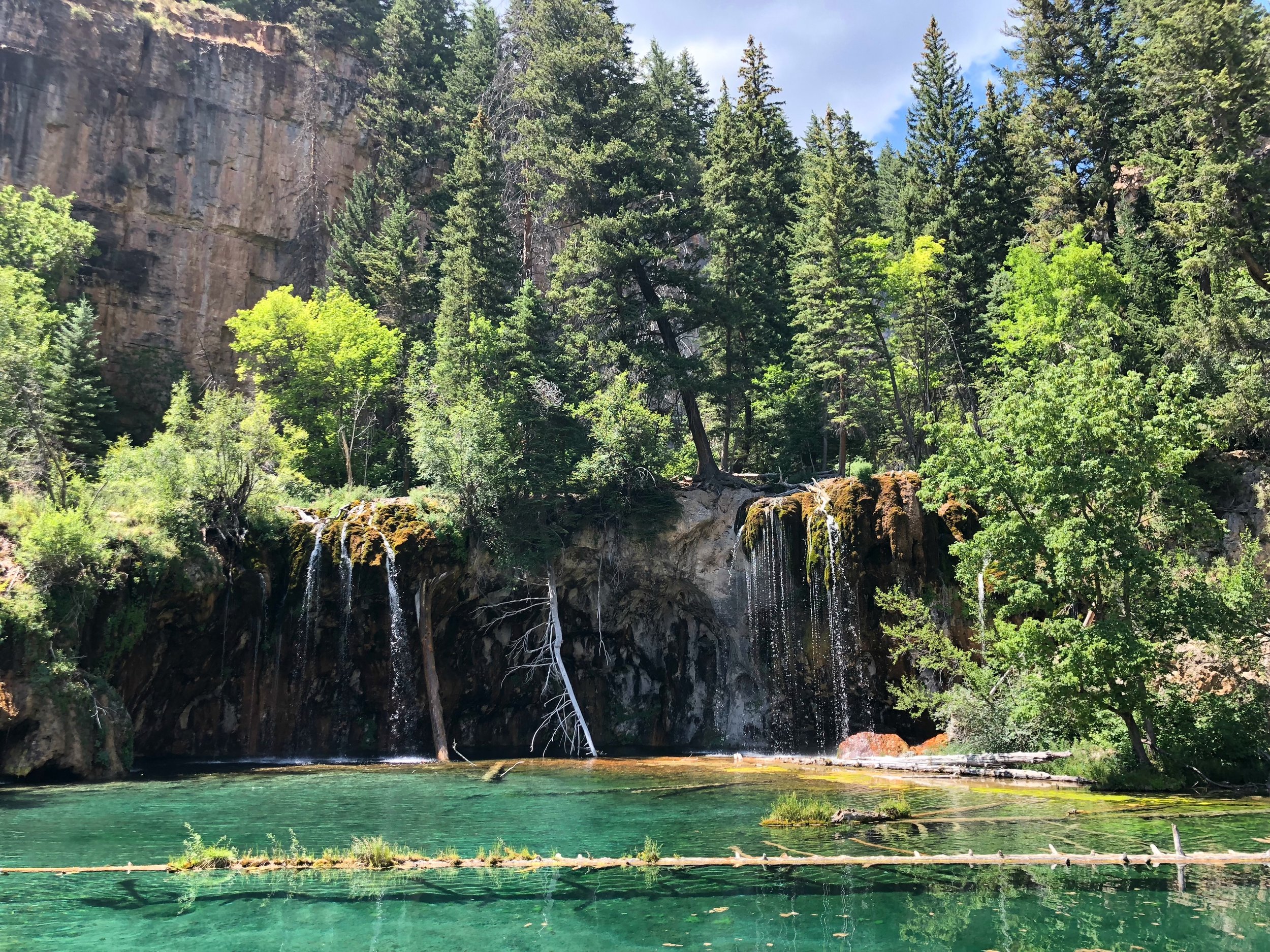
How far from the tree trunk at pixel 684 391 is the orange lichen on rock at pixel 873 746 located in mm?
10108

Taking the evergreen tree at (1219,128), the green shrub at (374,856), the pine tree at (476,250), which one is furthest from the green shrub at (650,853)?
the evergreen tree at (1219,128)

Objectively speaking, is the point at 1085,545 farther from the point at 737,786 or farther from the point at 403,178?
the point at 403,178

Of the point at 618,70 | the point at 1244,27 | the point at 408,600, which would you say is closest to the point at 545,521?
the point at 408,600

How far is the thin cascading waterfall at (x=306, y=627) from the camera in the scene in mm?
27578

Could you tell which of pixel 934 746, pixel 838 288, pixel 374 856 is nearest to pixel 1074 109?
pixel 838 288

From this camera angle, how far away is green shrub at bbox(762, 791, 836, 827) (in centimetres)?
1395

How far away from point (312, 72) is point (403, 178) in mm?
10829

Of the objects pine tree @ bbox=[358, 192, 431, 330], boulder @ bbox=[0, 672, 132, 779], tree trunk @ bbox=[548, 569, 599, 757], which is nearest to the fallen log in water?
tree trunk @ bbox=[548, 569, 599, 757]

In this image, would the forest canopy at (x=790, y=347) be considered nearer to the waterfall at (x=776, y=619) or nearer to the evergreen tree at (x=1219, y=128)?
the evergreen tree at (x=1219, y=128)

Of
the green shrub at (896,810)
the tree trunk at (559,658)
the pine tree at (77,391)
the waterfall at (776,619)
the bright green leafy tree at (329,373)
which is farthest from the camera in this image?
the bright green leafy tree at (329,373)

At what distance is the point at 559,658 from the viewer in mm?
27422

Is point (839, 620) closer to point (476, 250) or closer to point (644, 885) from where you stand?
point (644, 885)

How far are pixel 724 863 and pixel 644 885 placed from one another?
3.33ft

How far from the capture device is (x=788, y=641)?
92.7 ft
